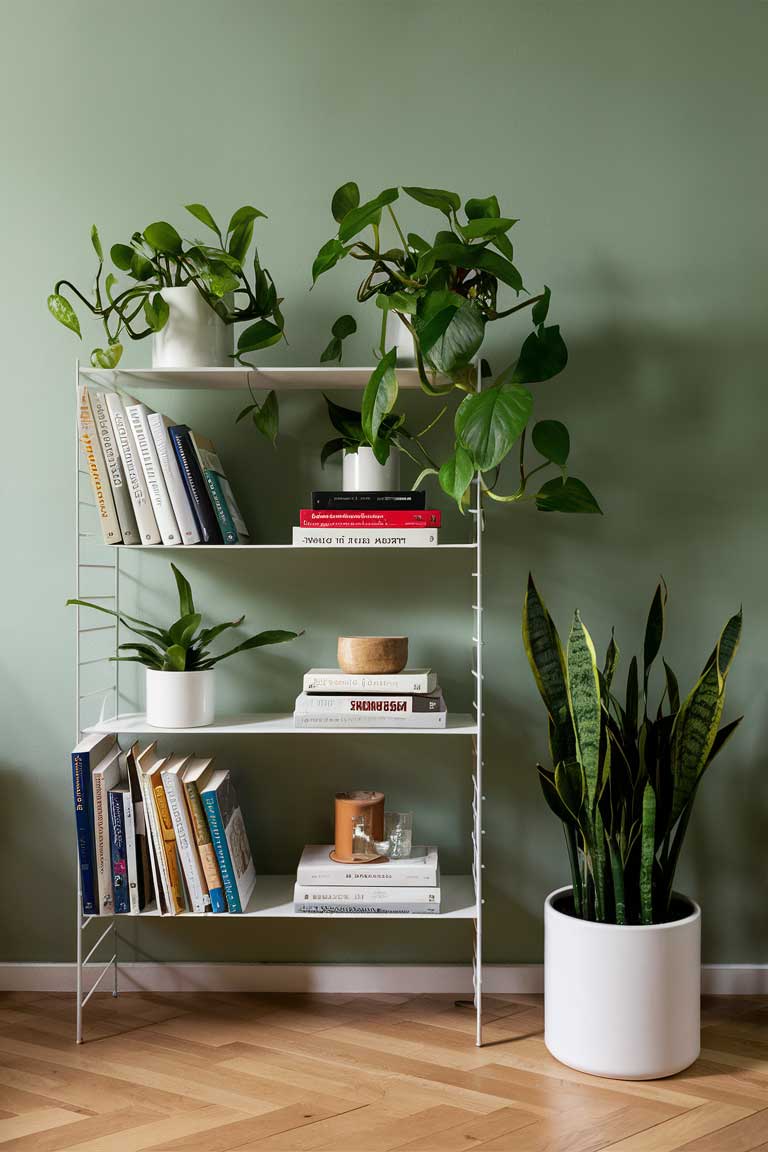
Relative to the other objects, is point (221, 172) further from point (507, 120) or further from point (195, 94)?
point (507, 120)

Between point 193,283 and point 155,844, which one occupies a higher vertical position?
point 193,283

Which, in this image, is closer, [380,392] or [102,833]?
[380,392]

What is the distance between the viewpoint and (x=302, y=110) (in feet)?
7.86

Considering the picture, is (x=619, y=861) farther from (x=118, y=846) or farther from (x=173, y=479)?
(x=173, y=479)

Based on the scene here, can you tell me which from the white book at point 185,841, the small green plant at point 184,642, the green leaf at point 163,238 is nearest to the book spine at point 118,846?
the white book at point 185,841

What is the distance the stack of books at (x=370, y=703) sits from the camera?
6.92ft

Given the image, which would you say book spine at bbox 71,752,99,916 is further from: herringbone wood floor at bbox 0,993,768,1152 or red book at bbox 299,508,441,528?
red book at bbox 299,508,441,528

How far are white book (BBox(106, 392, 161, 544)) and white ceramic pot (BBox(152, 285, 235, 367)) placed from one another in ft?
0.49

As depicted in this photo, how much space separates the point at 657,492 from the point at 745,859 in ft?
2.96

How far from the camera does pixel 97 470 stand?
6.95 feet

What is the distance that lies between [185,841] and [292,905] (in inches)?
10.9

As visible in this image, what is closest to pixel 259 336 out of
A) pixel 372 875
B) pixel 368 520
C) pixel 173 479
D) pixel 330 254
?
pixel 330 254

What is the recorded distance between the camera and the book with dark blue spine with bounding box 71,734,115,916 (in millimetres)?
2090

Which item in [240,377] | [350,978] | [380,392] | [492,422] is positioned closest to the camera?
[492,422]
